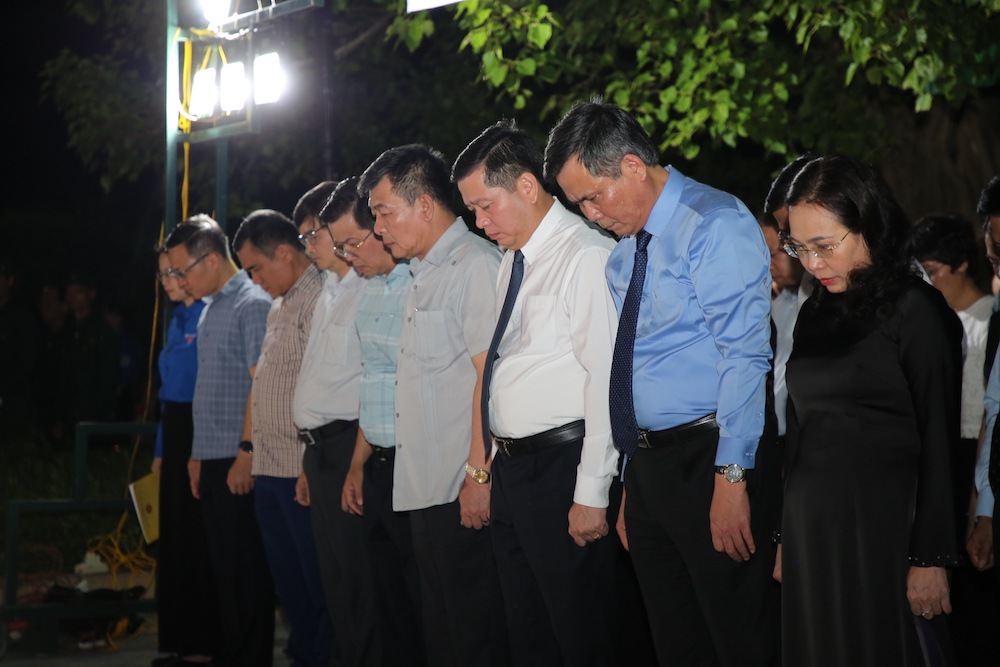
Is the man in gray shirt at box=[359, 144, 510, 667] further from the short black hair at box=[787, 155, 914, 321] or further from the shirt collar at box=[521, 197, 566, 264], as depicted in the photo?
the short black hair at box=[787, 155, 914, 321]

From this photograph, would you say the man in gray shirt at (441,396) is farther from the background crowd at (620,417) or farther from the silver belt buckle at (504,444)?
the silver belt buckle at (504,444)

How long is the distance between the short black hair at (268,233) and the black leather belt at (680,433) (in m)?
2.67

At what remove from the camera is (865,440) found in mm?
3066

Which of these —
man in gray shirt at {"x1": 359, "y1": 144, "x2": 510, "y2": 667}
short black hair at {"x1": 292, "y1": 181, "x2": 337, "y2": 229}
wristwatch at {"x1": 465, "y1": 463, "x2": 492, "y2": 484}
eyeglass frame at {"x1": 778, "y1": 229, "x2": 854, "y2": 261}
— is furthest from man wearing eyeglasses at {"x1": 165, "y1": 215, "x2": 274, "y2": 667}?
eyeglass frame at {"x1": 778, "y1": 229, "x2": 854, "y2": 261}

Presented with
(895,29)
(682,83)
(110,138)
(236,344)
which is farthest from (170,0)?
(110,138)

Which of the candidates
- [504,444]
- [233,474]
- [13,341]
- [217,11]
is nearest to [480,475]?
[504,444]

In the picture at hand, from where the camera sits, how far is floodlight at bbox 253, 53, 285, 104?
22.1 ft

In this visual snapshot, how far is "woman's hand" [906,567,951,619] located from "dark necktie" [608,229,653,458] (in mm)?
837

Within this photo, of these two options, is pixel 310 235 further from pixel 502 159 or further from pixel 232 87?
pixel 232 87

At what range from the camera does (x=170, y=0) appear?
717 cm

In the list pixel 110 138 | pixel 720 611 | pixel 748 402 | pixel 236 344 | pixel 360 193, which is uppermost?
pixel 110 138

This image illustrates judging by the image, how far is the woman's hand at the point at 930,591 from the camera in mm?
2943

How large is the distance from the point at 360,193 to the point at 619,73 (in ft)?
16.4

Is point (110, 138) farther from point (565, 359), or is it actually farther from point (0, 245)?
point (565, 359)
